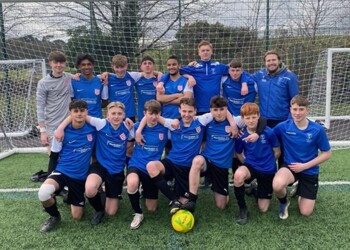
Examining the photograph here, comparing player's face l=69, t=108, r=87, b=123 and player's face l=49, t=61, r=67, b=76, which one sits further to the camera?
player's face l=49, t=61, r=67, b=76

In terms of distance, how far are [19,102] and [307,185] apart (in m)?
5.15

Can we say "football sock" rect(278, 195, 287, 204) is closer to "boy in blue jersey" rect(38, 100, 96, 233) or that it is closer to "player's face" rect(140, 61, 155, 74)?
"boy in blue jersey" rect(38, 100, 96, 233)

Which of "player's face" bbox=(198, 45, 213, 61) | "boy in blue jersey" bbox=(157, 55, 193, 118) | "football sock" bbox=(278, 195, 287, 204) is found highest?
"player's face" bbox=(198, 45, 213, 61)

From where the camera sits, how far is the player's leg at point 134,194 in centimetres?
312

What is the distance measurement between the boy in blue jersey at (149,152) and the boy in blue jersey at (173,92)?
449mm

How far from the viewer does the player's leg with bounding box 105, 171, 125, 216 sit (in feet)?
10.8

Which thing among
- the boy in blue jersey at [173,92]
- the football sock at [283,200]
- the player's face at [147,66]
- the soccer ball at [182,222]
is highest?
the player's face at [147,66]

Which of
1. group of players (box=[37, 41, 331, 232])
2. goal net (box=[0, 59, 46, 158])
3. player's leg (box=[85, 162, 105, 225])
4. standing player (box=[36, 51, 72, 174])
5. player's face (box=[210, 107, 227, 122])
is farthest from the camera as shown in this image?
goal net (box=[0, 59, 46, 158])

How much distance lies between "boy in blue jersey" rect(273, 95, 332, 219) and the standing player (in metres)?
2.36

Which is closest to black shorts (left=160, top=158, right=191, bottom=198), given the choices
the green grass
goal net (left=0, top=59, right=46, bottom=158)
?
the green grass

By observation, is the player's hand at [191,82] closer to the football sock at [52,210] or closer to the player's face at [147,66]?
the player's face at [147,66]

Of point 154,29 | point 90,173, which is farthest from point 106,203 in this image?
point 154,29

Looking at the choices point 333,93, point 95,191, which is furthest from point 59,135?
point 333,93

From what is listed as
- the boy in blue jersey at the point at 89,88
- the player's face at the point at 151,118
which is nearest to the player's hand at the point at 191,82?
the player's face at the point at 151,118
